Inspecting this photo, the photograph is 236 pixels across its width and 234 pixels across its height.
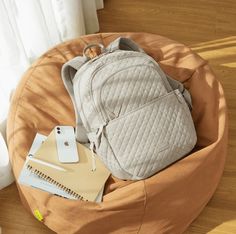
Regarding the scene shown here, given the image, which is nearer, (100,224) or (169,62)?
(100,224)

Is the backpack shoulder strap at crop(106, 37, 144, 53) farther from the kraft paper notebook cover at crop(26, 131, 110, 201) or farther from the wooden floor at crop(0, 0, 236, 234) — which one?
the wooden floor at crop(0, 0, 236, 234)

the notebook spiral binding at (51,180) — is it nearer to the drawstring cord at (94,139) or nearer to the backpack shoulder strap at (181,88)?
the drawstring cord at (94,139)

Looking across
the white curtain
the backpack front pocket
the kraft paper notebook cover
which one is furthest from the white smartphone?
the white curtain

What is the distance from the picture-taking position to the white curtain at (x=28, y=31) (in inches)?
58.4

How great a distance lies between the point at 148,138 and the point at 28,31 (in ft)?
2.06

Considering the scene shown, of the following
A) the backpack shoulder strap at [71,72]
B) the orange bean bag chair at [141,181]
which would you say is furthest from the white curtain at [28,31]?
the backpack shoulder strap at [71,72]

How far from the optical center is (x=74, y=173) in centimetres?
140

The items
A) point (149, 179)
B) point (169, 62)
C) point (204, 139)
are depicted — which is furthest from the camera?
point (169, 62)

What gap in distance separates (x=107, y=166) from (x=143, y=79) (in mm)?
305

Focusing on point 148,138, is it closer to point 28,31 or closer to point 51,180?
point 51,180

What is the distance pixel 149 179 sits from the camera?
135 centimetres

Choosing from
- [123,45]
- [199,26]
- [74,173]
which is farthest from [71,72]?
[199,26]

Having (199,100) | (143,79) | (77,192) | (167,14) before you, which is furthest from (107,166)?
(167,14)

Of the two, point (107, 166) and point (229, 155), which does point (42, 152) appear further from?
point (229, 155)
